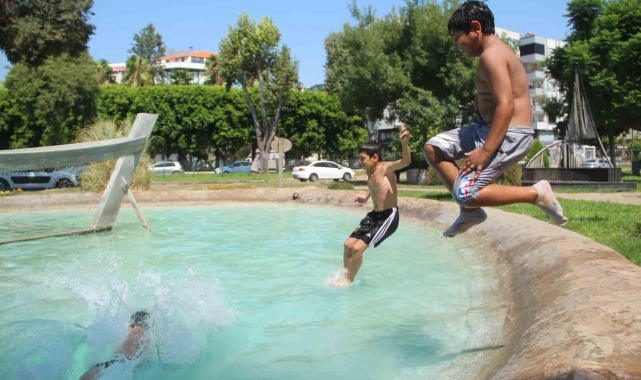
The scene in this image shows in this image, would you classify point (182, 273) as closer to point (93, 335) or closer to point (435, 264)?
point (93, 335)

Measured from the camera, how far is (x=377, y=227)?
6.32 metres

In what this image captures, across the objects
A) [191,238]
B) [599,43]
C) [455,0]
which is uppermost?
[455,0]

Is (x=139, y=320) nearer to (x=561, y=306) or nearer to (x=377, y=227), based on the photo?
(x=561, y=306)

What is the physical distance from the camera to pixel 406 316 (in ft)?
16.4

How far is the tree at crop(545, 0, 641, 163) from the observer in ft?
87.8

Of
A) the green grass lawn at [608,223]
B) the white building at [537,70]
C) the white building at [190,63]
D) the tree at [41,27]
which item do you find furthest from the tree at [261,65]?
the white building at [190,63]

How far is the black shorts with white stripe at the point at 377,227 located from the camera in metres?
6.26

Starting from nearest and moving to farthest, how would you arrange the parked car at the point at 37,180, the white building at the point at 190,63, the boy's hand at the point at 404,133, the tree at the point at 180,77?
the boy's hand at the point at 404,133, the parked car at the point at 37,180, the tree at the point at 180,77, the white building at the point at 190,63

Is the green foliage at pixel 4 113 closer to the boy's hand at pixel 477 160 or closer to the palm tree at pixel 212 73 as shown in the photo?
the palm tree at pixel 212 73

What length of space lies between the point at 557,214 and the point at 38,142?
1857 inches

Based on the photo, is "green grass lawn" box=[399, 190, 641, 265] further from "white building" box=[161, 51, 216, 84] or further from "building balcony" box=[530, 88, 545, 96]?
"white building" box=[161, 51, 216, 84]

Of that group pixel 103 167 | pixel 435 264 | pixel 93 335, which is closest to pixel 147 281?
pixel 93 335

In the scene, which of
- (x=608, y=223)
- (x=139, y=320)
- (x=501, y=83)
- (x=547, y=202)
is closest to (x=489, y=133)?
(x=501, y=83)

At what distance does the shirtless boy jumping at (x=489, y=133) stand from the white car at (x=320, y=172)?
101 ft
